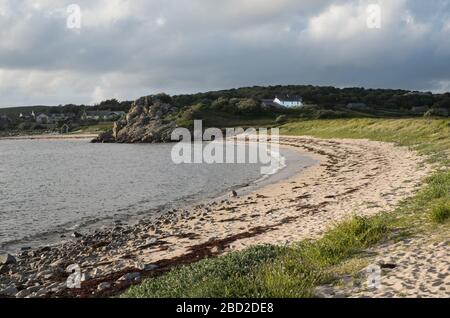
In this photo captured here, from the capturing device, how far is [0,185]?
43.2m

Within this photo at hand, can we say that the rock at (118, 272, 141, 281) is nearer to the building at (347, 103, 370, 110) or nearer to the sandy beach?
the sandy beach

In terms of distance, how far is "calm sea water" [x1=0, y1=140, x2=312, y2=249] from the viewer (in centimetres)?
2520

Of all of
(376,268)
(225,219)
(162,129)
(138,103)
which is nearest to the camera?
(376,268)

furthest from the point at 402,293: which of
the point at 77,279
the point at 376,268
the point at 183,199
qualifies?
the point at 183,199

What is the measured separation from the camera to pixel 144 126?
13975 centimetres

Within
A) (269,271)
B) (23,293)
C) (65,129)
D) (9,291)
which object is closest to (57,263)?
(9,291)

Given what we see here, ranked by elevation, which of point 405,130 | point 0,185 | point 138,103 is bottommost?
point 0,185

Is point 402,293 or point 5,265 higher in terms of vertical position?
point 402,293

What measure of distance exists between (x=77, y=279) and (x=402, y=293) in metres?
9.54

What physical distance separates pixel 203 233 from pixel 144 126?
405 ft

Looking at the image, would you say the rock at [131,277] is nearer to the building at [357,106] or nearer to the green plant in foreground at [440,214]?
the green plant in foreground at [440,214]

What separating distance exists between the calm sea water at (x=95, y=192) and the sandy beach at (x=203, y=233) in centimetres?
345

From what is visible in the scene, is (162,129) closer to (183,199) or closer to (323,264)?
(183,199)

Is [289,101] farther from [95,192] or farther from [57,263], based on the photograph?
[57,263]
